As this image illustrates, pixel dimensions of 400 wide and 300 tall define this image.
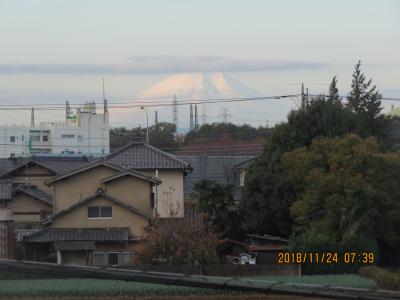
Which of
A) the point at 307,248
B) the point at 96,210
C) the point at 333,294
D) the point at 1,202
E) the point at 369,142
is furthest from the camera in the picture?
the point at 1,202

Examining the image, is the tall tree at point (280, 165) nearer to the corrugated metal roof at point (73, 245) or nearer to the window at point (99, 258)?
the window at point (99, 258)

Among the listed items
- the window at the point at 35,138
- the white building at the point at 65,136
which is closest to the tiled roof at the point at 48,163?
the white building at the point at 65,136

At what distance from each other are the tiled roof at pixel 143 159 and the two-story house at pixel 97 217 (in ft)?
16.9

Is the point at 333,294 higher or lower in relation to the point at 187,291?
higher

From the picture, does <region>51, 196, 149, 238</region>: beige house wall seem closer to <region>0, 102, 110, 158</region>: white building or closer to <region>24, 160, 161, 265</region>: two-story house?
<region>24, 160, 161, 265</region>: two-story house

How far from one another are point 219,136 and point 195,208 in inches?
2048

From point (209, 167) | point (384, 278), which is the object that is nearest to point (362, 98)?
point (209, 167)

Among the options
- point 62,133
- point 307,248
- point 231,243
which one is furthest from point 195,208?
point 62,133

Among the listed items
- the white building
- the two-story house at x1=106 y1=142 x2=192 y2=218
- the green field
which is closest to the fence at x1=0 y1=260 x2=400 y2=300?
the green field

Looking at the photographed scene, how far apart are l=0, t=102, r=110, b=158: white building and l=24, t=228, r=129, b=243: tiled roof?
52.4 m

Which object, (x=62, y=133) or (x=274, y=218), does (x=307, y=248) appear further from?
(x=62, y=133)

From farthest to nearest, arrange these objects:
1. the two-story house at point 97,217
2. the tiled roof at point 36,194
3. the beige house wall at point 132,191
Answer: the tiled roof at point 36,194
the beige house wall at point 132,191
the two-story house at point 97,217

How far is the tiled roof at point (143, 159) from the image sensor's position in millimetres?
41188

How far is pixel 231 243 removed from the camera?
1358 inches
